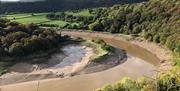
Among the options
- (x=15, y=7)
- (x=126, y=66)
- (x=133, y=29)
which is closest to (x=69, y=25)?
(x=133, y=29)

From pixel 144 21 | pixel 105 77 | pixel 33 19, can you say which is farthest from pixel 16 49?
pixel 33 19

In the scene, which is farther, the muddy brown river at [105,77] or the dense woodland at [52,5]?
the dense woodland at [52,5]

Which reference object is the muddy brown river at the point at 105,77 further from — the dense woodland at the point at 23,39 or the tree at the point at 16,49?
the dense woodland at the point at 23,39

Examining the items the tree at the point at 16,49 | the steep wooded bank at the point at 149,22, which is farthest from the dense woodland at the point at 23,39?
the steep wooded bank at the point at 149,22

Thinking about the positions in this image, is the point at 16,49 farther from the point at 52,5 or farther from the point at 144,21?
the point at 52,5

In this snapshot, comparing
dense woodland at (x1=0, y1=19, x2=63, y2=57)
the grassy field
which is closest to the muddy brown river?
dense woodland at (x1=0, y1=19, x2=63, y2=57)

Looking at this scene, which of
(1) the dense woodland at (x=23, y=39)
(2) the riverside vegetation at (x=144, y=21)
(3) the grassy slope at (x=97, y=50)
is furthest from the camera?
(2) the riverside vegetation at (x=144, y=21)

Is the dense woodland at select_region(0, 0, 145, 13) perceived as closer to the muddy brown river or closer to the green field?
the green field
